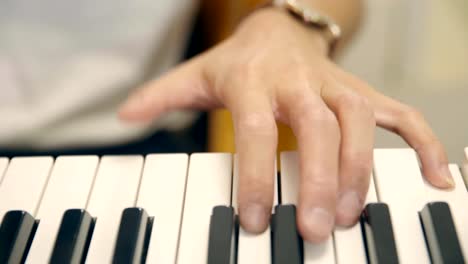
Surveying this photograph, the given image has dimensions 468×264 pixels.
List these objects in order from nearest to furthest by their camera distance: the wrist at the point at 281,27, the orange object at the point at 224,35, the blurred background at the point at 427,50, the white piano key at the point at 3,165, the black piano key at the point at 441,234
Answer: the black piano key at the point at 441,234, the white piano key at the point at 3,165, the wrist at the point at 281,27, the orange object at the point at 224,35, the blurred background at the point at 427,50

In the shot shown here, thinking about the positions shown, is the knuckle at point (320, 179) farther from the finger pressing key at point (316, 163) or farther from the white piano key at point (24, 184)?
the white piano key at point (24, 184)

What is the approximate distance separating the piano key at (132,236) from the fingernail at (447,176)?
239 mm

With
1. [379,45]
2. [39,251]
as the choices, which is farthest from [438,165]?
[379,45]

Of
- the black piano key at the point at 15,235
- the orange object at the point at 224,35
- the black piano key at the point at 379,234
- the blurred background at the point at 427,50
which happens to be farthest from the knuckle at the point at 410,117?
the blurred background at the point at 427,50

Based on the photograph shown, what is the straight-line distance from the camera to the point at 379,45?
3.55 ft

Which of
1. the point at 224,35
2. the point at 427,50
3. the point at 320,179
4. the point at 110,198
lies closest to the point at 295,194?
the point at 320,179

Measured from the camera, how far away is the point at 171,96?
1.92 feet

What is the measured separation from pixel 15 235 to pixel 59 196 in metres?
0.05

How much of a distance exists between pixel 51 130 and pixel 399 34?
24.8 inches

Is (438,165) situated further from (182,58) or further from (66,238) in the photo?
(182,58)

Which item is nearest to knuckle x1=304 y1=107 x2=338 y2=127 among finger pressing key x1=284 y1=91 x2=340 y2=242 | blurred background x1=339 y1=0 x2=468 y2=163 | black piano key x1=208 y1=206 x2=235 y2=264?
finger pressing key x1=284 y1=91 x2=340 y2=242

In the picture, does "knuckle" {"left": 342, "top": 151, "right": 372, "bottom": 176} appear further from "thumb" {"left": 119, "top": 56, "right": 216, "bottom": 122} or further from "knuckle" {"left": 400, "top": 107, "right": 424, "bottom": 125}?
"thumb" {"left": 119, "top": 56, "right": 216, "bottom": 122}

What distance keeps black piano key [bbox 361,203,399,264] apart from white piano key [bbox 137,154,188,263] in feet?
0.47

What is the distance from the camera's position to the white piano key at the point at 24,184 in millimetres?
480
